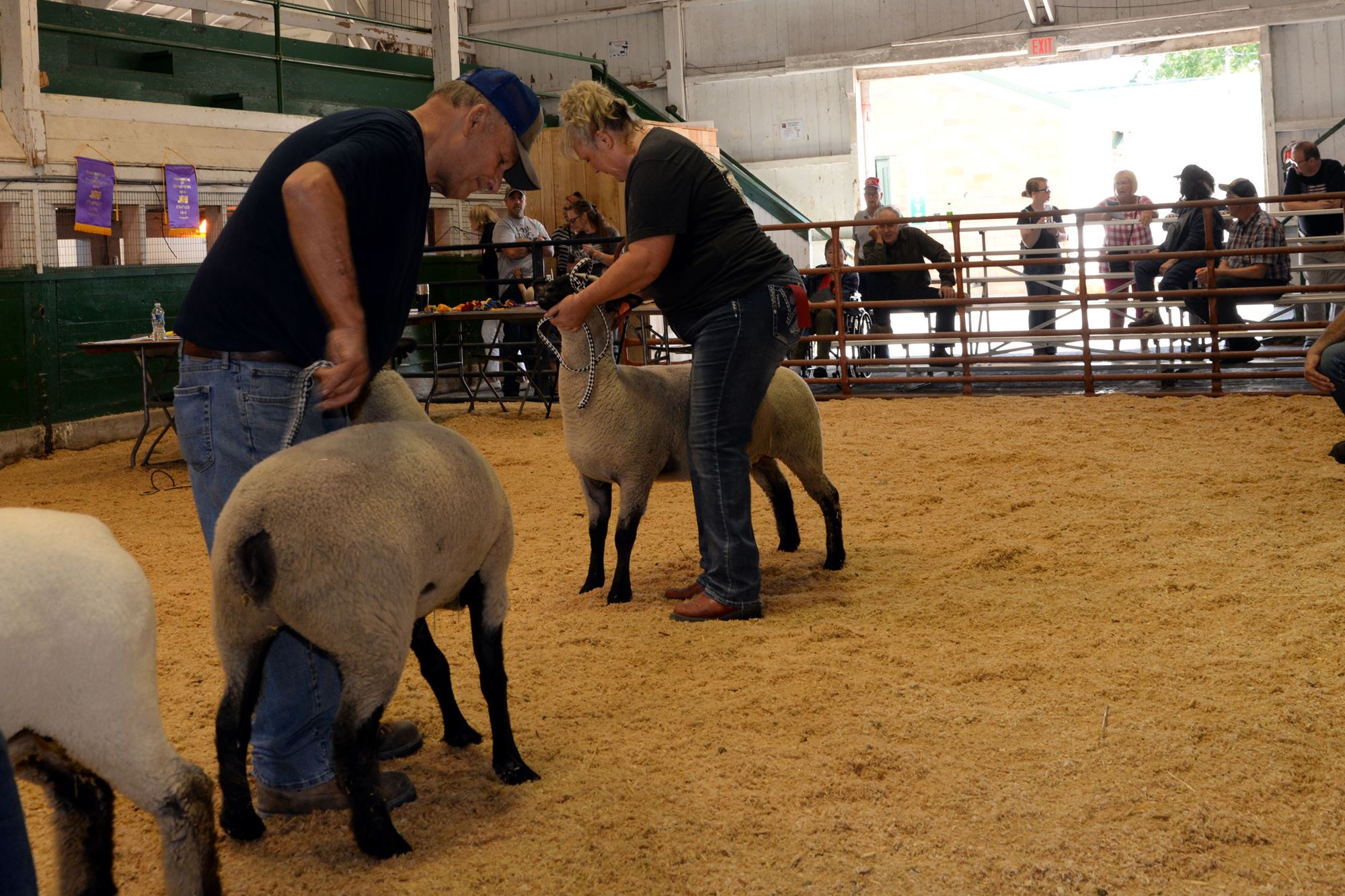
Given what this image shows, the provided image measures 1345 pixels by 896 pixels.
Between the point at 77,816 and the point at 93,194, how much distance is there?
8.78 meters

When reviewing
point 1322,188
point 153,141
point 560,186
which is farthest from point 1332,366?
point 560,186

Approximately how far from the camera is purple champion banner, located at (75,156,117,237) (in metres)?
9.35

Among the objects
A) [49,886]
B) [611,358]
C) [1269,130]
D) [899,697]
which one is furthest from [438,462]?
[1269,130]

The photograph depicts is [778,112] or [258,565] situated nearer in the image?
[258,565]

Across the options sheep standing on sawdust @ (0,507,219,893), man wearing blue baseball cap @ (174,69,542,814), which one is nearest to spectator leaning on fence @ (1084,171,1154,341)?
man wearing blue baseball cap @ (174,69,542,814)

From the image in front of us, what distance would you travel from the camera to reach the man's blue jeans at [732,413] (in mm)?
4105

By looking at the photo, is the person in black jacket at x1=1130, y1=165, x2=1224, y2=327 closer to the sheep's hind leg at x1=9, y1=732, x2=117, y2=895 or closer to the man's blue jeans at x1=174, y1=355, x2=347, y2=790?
the man's blue jeans at x1=174, y1=355, x2=347, y2=790

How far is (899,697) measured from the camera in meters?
3.29

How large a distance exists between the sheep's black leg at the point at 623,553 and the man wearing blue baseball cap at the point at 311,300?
5.99 ft

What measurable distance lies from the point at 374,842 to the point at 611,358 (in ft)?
8.47

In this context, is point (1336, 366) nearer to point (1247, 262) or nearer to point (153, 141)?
point (1247, 262)

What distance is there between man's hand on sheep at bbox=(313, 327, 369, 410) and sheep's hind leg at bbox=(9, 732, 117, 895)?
0.86 m

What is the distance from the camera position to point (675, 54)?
18.7 metres

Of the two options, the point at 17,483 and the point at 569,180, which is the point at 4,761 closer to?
the point at 17,483
